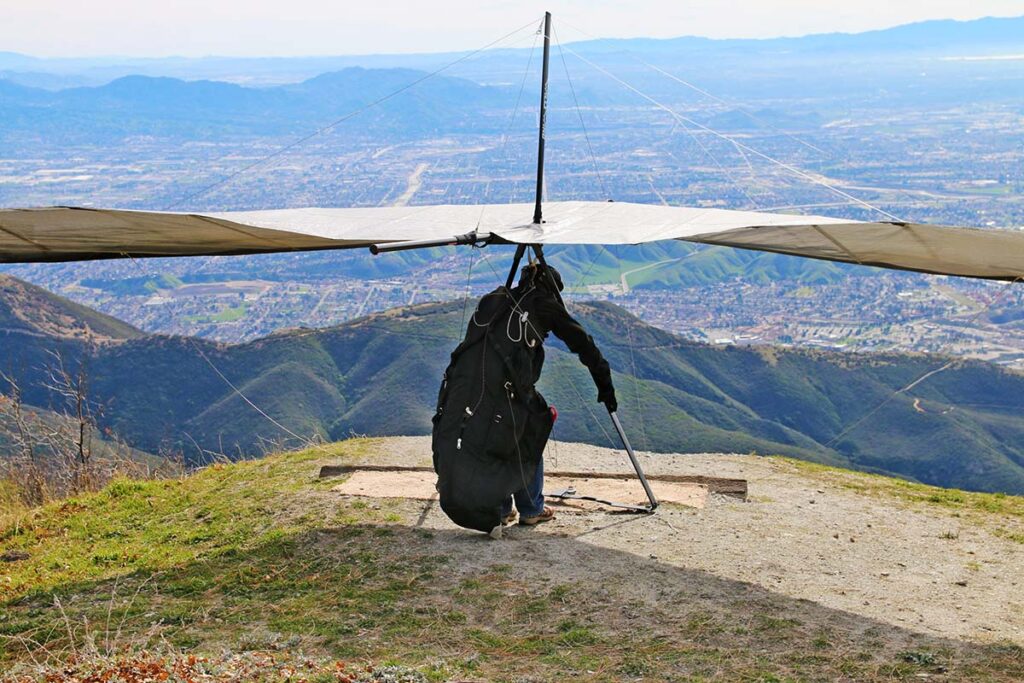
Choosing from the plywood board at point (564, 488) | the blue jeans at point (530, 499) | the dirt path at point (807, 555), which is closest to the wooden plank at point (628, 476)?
the plywood board at point (564, 488)

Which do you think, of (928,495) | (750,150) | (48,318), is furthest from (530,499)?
(48,318)

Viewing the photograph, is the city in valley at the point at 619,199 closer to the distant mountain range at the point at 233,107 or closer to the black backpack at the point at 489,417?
the distant mountain range at the point at 233,107

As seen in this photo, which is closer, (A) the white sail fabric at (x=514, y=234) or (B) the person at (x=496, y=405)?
(A) the white sail fabric at (x=514, y=234)

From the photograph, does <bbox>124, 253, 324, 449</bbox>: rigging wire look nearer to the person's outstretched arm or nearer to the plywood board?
the plywood board

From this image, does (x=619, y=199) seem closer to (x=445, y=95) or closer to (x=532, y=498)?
(x=532, y=498)

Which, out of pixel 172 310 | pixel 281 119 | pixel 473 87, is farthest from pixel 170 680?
pixel 281 119
